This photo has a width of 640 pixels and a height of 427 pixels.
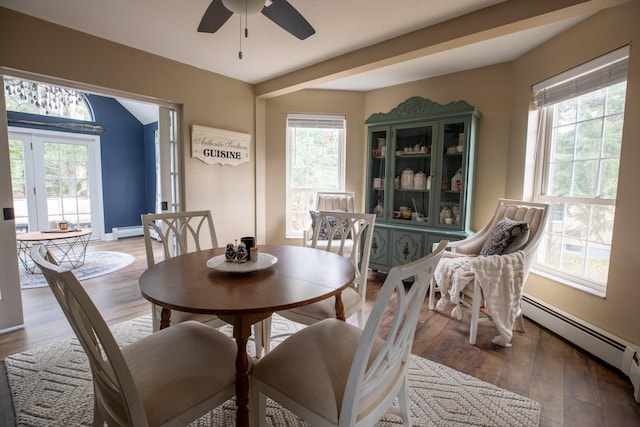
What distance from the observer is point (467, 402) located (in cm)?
168

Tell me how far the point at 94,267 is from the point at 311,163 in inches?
127

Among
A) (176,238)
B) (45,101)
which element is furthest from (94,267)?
(45,101)

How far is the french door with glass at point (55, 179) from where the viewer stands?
5.03 m

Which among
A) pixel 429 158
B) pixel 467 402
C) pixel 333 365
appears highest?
pixel 429 158

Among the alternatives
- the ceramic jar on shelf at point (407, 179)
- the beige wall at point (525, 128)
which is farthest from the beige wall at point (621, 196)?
the ceramic jar on shelf at point (407, 179)

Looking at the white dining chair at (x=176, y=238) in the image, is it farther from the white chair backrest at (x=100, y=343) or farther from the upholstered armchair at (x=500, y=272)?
the upholstered armchair at (x=500, y=272)

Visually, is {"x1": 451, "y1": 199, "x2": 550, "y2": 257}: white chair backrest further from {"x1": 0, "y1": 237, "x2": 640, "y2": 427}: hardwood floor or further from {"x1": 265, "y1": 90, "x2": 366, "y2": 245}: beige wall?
{"x1": 265, "y1": 90, "x2": 366, "y2": 245}: beige wall

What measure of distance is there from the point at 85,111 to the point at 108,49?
3.91 metres

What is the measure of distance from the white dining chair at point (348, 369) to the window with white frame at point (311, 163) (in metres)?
2.96

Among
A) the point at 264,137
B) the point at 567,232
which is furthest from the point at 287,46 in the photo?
the point at 567,232

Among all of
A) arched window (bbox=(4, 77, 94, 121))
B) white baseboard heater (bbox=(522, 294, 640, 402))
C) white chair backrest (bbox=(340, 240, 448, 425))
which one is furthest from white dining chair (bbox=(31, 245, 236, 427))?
arched window (bbox=(4, 77, 94, 121))

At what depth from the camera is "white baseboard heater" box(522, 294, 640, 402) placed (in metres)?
1.86

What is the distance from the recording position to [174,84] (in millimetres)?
3084

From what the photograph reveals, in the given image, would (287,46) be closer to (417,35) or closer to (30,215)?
(417,35)
